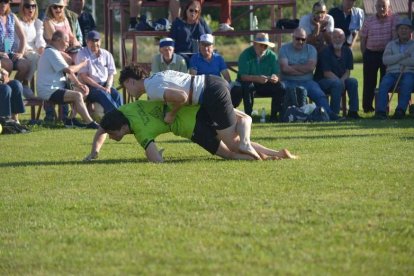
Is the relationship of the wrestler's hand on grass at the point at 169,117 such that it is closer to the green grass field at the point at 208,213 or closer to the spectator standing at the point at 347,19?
the green grass field at the point at 208,213

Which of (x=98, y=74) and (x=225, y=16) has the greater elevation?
(x=225, y=16)

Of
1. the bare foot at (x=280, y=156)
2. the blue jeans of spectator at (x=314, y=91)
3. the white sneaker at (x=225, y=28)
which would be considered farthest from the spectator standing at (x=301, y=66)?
the bare foot at (x=280, y=156)

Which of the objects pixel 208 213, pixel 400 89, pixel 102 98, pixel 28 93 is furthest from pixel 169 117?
pixel 400 89

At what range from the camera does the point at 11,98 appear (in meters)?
16.5

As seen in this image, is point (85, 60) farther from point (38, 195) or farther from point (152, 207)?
point (152, 207)

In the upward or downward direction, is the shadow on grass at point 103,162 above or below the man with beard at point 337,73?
below

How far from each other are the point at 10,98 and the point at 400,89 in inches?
257

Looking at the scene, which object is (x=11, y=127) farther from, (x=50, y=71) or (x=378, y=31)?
A: (x=378, y=31)

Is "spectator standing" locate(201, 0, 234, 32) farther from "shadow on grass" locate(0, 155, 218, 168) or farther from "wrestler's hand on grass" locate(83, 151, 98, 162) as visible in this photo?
"wrestler's hand on grass" locate(83, 151, 98, 162)

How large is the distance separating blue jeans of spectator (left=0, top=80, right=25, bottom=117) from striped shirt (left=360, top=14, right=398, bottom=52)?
6217mm

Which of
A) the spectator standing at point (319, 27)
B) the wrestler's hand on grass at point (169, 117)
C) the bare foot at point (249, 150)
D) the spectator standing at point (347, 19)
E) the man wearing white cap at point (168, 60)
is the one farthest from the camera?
the spectator standing at point (347, 19)

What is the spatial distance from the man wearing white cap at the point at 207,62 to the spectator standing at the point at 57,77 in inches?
71.5

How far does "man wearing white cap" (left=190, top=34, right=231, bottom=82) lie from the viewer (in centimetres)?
1705

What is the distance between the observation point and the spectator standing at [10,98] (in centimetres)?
1631
